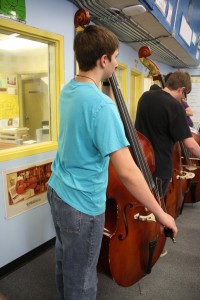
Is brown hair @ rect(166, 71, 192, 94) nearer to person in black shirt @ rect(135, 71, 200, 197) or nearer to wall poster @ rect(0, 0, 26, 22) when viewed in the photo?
person in black shirt @ rect(135, 71, 200, 197)

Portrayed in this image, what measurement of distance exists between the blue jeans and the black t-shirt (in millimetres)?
1025

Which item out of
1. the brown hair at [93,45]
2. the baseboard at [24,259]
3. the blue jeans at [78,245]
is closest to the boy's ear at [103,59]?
the brown hair at [93,45]

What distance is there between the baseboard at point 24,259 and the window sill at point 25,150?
2.85 feet

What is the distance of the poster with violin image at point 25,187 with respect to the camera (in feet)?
6.73

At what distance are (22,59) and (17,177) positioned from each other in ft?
6.95

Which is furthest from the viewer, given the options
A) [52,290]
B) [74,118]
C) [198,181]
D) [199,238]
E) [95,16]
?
[198,181]

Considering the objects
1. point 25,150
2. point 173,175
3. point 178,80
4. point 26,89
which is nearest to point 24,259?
point 25,150

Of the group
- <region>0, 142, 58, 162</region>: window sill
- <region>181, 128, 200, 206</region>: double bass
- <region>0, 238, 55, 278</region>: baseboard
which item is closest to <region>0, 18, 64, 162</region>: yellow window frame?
<region>0, 142, 58, 162</region>: window sill

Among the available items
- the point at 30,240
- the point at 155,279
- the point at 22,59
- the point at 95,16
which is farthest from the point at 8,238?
the point at 22,59

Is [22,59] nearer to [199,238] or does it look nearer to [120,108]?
[120,108]

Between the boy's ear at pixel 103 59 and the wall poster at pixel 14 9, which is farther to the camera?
the wall poster at pixel 14 9

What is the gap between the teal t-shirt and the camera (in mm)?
984

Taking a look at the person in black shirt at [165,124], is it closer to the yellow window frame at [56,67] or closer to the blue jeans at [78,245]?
the yellow window frame at [56,67]

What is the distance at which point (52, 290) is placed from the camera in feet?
6.19
